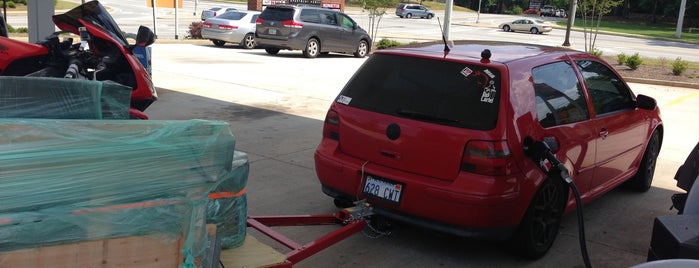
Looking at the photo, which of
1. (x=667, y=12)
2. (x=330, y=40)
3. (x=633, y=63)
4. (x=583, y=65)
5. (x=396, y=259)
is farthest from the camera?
(x=667, y=12)

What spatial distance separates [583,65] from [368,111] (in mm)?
1972

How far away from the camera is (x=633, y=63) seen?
17781mm

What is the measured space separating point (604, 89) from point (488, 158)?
1.94 m

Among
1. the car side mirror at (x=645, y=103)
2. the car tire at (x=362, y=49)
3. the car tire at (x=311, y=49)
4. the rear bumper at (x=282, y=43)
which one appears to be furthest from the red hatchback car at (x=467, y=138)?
the car tire at (x=362, y=49)

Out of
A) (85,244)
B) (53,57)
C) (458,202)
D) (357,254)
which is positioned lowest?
(357,254)

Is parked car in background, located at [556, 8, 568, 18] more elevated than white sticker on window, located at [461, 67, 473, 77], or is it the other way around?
parked car in background, located at [556, 8, 568, 18]

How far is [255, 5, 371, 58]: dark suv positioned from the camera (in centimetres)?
1900

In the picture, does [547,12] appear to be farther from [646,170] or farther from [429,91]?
[429,91]

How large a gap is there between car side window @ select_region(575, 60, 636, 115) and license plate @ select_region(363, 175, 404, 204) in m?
1.90

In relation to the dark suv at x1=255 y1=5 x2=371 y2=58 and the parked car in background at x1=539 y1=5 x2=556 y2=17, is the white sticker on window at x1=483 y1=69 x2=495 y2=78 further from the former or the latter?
the parked car in background at x1=539 y1=5 x2=556 y2=17

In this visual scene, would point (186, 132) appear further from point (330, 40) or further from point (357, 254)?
point (330, 40)

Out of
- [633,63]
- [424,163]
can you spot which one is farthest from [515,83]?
[633,63]

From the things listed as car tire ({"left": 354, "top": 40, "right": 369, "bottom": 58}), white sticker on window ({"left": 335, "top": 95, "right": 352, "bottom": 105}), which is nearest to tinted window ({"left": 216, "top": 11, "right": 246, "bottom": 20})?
car tire ({"left": 354, "top": 40, "right": 369, "bottom": 58})

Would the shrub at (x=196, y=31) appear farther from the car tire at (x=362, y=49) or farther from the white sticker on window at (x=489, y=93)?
the white sticker on window at (x=489, y=93)
